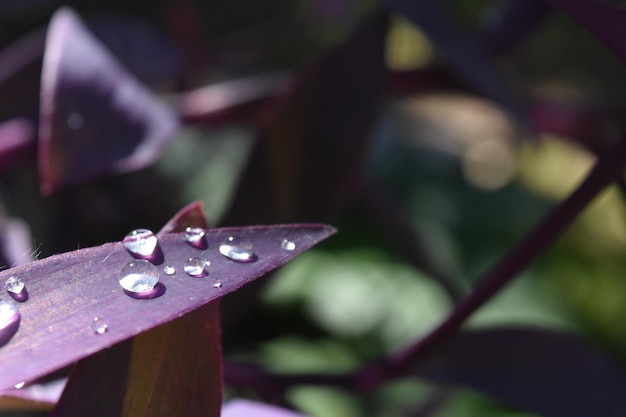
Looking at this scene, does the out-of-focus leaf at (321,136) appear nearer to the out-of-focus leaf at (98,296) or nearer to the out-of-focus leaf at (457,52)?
the out-of-focus leaf at (457,52)

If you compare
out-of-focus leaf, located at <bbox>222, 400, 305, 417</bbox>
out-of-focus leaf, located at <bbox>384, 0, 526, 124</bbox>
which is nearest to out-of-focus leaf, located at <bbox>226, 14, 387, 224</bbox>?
out-of-focus leaf, located at <bbox>384, 0, 526, 124</bbox>

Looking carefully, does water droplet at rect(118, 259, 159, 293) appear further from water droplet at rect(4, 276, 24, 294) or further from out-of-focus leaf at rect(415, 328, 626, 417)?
out-of-focus leaf at rect(415, 328, 626, 417)

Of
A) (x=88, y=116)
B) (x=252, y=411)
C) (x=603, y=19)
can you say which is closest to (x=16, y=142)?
(x=88, y=116)

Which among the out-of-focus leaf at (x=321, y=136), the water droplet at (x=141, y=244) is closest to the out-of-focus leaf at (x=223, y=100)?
the out-of-focus leaf at (x=321, y=136)

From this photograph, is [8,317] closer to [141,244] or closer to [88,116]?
[141,244]

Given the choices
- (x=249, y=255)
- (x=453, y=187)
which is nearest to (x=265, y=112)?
(x=249, y=255)

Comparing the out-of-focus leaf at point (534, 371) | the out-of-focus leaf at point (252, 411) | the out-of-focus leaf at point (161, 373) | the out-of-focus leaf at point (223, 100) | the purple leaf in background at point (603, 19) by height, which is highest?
the purple leaf in background at point (603, 19)
